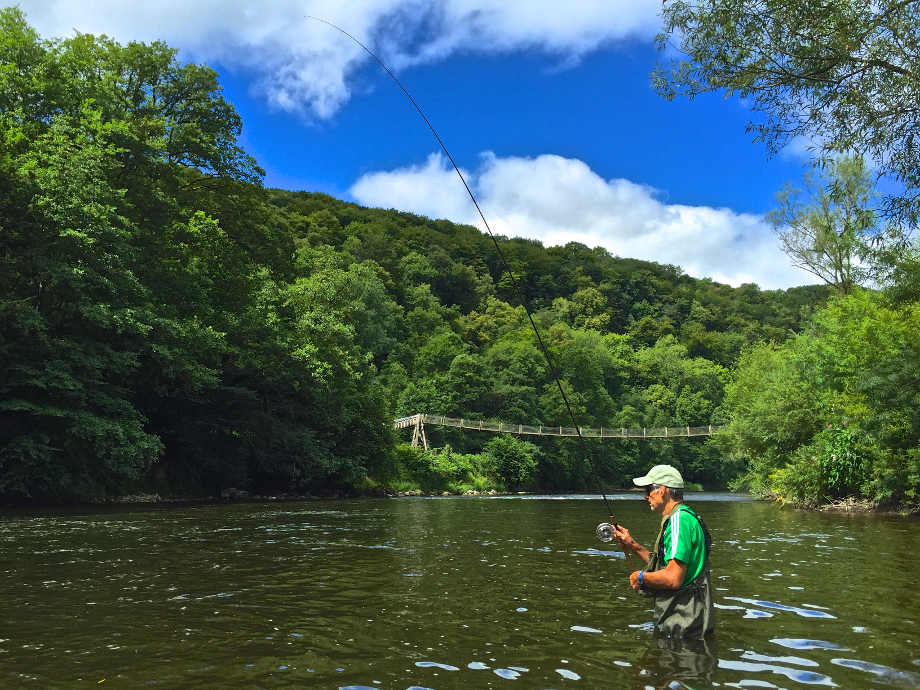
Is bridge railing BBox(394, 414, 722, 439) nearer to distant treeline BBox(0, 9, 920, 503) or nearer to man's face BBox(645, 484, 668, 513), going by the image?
distant treeline BBox(0, 9, 920, 503)

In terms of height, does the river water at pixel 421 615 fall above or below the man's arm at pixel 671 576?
below

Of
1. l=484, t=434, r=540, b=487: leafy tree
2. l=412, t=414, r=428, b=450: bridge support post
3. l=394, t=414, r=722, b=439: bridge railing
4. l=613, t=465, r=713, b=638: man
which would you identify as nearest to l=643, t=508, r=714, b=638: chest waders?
l=613, t=465, r=713, b=638: man

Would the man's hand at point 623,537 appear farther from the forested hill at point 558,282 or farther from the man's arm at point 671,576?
the forested hill at point 558,282

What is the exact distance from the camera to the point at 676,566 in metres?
5.56

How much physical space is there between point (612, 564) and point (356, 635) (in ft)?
19.6

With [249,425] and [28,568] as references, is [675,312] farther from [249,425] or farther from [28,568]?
[28,568]

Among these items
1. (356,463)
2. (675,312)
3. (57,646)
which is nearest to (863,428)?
(57,646)

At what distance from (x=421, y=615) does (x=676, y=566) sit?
111 inches

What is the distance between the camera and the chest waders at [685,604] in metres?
5.79

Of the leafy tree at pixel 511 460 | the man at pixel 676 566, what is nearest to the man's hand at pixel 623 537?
the man at pixel 676 566

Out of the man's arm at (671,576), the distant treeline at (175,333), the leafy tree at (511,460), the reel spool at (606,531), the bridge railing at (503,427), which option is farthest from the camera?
the leafy tree at (511,460)

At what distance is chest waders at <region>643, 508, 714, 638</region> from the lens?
5789 millimetres

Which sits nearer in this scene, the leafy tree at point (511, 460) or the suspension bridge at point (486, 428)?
the suspension bridge at point (486, 428)

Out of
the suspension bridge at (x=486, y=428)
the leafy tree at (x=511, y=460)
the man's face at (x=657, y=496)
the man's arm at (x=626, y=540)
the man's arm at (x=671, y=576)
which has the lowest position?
the leafy tree at (x=511, y=460)
